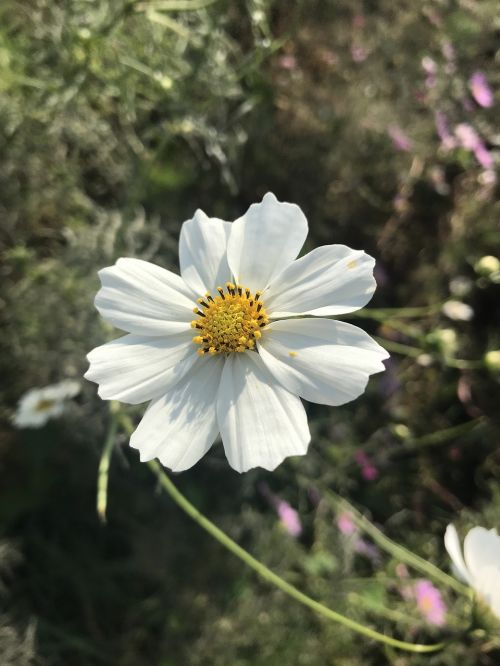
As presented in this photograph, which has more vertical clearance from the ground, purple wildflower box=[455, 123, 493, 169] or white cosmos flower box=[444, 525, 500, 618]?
purple wildflower box=[455, 123, 493, 169]

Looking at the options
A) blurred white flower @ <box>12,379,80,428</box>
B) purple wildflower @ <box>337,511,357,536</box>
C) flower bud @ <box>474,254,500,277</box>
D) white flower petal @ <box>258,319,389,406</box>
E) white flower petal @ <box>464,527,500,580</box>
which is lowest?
purple wildflower @ <box>337,511,357,536</box>

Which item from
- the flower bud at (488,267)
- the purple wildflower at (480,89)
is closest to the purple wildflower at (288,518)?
the flower bud at (488,267)

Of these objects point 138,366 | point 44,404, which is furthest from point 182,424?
point 44,404

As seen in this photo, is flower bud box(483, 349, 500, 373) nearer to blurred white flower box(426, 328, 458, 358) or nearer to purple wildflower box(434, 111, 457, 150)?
blurred white flower box(426, 328, 458, 358)

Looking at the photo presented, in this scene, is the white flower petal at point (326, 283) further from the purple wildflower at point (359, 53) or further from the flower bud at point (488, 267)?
the purple wildflower at point (359, 53)

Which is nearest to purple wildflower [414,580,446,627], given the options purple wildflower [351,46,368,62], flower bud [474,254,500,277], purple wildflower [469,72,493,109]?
flower bud [474,254,500,277]

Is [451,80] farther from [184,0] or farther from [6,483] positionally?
[6,483]

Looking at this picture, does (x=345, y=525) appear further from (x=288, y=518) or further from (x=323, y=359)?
(x=323, y=359)
